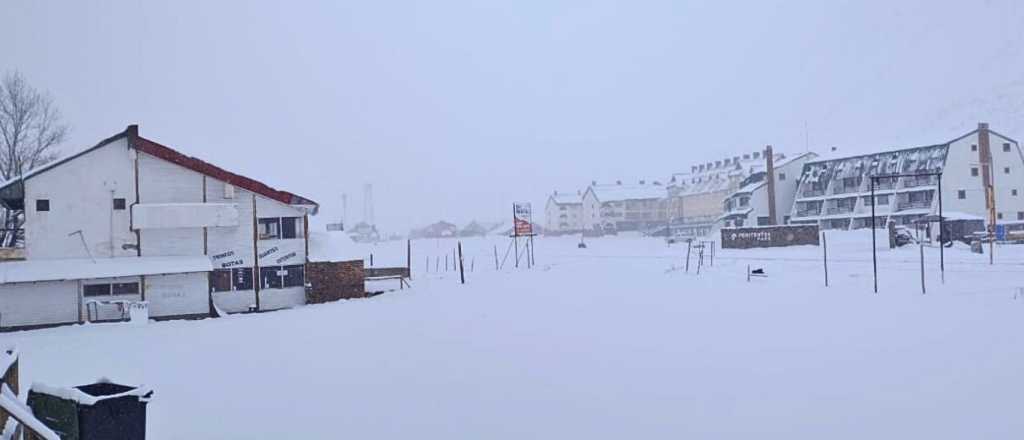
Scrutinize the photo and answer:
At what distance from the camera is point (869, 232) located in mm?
62000

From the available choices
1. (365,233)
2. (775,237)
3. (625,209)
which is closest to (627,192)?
(625,209)

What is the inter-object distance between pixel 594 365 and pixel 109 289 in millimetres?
21487

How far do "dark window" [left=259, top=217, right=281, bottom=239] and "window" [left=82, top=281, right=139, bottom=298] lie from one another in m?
5.12

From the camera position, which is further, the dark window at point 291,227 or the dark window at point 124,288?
the dark window at point 291,227

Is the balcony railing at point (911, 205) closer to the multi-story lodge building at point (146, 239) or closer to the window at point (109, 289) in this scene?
the multi-story lodge building at point (146, 239)

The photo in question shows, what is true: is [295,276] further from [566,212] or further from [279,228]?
[566,212]

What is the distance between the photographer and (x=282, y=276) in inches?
1292

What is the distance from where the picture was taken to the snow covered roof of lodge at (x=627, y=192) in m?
138

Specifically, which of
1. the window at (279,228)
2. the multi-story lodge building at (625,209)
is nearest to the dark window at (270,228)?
the window at (279,228)

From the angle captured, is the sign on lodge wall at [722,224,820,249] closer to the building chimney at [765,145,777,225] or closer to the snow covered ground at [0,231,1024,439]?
the building chimney at [765,145,777,225]

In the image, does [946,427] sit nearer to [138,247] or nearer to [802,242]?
[138,247]

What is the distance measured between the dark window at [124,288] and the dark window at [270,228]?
5080 mm

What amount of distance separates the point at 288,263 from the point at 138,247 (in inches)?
220

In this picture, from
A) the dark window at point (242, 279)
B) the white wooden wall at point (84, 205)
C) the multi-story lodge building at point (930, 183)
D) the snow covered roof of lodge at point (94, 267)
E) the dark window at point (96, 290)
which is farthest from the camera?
the multi-story lodge building at point (930, 183)
